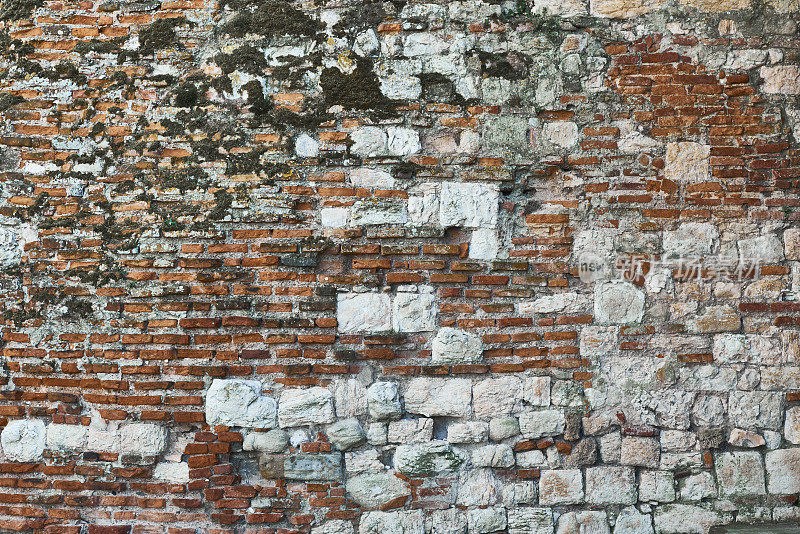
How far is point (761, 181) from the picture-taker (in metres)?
2.89

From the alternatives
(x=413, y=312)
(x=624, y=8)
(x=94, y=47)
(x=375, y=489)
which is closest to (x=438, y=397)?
(x=413, y=312)

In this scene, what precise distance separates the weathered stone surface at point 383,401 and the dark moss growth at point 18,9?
266cm

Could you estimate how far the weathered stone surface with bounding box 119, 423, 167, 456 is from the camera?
2.75m

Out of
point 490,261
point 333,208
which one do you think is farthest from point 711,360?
point 333,208

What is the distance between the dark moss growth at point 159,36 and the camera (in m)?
2.89

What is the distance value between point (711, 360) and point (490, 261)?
4.08 feet

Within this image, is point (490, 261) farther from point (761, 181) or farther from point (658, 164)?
point (761, 181)

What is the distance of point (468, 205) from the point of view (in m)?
2.84

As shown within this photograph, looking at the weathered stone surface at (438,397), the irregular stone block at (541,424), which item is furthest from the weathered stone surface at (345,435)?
the irregular stone block at (541,424)

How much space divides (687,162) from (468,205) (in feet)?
3.84

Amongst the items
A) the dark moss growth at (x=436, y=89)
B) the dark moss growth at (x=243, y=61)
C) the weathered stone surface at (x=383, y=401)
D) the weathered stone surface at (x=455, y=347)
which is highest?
the dark moss growth at (x=243, y=61)

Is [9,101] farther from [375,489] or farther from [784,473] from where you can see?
[784,473]

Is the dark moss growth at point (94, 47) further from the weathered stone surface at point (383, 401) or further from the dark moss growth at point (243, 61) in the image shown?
the weathered stone surface at point (383, 401)

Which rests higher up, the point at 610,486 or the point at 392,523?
the point at 610,486
